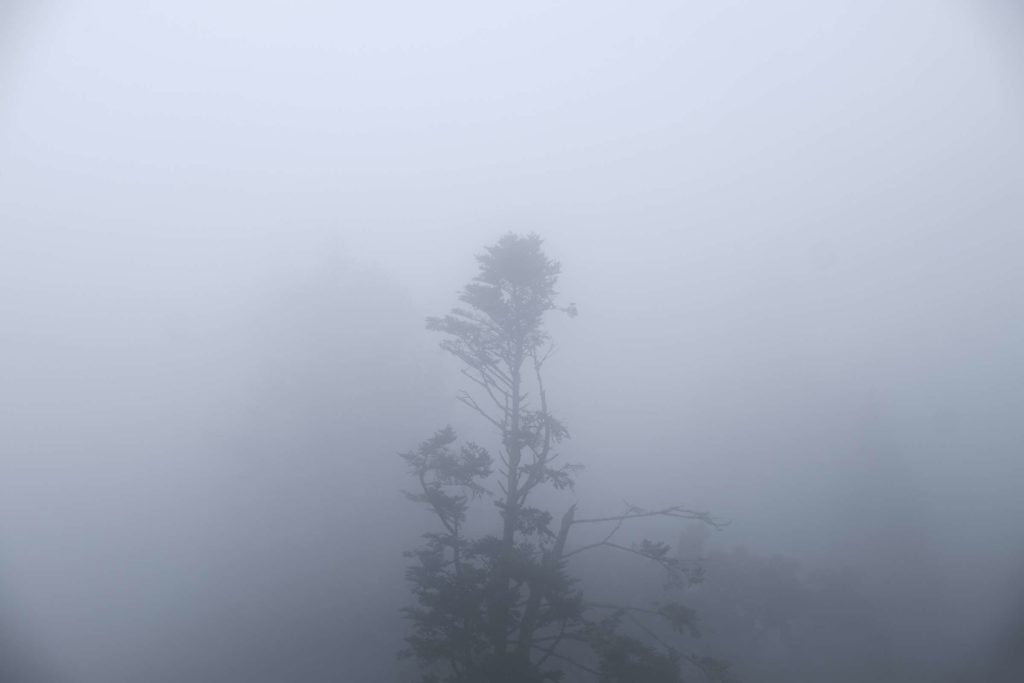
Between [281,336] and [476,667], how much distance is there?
34.7 metres

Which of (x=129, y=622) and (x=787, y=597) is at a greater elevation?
(x=787, y=597)

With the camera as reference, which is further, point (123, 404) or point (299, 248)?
point (299, 248)

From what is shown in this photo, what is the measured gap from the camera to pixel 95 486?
34844mm

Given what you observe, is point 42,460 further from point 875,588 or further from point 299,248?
point 875,588

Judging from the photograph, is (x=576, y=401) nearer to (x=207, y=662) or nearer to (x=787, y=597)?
(x=787, y=597)

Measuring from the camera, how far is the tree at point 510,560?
9.20m

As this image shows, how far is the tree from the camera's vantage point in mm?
9195

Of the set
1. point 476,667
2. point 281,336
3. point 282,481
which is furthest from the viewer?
point 281,336

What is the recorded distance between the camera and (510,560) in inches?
374

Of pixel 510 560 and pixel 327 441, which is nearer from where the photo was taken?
pixel 510 560

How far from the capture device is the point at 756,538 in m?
45.3

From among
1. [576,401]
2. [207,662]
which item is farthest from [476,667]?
[576,401]

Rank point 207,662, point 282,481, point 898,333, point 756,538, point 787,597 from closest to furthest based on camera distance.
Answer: point 207,662 < point 787,597 < point 282,481 < point 756,538 < point 898,333

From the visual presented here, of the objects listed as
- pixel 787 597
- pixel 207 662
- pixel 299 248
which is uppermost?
pixel 299 248
